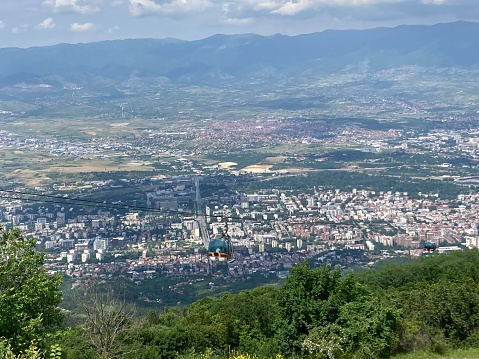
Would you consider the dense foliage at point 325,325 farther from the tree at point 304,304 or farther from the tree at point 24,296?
the tree at point 24,296

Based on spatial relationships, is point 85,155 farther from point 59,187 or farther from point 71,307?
point 71,307

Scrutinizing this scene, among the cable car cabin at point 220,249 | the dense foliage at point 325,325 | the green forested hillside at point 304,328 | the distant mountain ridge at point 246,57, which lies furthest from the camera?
the distant mountain ridge at point 246,57

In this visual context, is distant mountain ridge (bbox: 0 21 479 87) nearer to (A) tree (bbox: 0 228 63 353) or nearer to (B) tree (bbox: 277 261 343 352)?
(B) tree (bbox: 277 261 343 352)

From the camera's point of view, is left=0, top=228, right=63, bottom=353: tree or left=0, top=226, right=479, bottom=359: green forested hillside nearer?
left=0, top=228, right=63, bottom=353: tree

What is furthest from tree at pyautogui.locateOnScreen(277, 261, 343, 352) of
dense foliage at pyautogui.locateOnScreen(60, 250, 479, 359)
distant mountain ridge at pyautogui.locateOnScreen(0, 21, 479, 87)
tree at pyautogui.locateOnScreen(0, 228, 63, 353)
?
distant mountain ridge at pyautogui.locateOnScreen(0, 21, 479, 87)

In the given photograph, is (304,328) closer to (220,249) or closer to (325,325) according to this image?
(325,325)

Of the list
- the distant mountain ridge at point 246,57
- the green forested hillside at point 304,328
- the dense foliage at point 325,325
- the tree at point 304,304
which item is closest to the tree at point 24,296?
the green forested hillside at point 304,328
